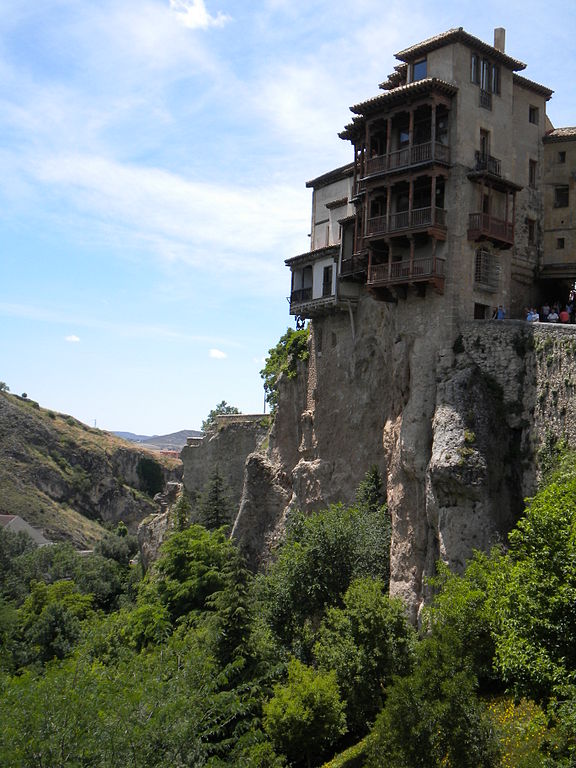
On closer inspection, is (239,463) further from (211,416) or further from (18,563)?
(211,416)

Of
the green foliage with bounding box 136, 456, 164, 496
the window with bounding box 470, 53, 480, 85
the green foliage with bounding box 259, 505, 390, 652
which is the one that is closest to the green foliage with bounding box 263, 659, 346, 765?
the green foliage with bounding box 259, 505, 390, 652

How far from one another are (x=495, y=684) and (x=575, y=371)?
11.1 m

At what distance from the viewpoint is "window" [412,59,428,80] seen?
121 ft

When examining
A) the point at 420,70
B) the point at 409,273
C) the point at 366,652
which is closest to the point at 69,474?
the point at 409,273

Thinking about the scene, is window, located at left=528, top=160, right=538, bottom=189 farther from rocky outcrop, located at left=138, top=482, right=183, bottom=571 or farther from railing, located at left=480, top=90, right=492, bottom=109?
rocky outcrop, located at left=138, top=482, right=183, bottom=571

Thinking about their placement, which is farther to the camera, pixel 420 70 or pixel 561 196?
pixel 561 196

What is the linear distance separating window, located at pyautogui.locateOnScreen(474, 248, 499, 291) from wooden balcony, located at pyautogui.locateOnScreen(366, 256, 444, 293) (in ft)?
5.64

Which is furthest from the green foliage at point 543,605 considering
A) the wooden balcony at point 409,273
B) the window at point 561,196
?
the window at point 561,196

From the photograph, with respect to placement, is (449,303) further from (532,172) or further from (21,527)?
(21,527)

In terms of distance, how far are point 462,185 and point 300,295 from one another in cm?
1363

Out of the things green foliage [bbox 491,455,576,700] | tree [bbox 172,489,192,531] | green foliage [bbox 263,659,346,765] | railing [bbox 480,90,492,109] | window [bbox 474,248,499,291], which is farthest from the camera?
tree [bbox 172,489,192,531]

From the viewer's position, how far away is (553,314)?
35969mm

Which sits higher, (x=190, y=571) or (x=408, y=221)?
(x=408, y=221)

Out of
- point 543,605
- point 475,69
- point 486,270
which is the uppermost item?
point 475,69
